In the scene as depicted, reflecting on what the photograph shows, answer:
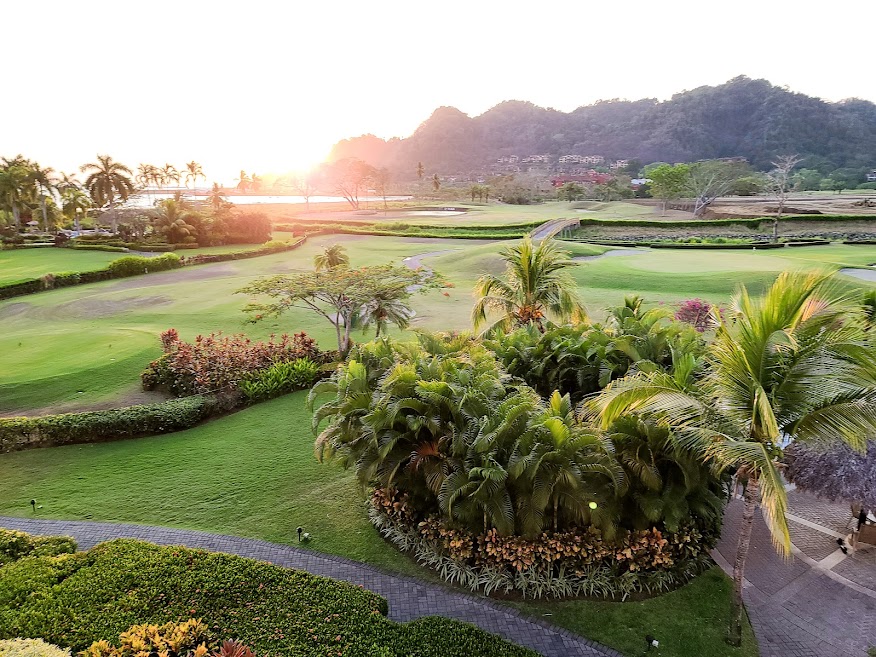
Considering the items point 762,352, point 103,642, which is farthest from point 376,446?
point 762,352

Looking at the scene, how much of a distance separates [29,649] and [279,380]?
11.0 meters

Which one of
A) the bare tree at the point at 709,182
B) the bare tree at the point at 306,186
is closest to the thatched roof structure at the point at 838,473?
the bare tree at the point at 709,182

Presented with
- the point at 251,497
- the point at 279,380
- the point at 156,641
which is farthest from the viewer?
the point at 279,380

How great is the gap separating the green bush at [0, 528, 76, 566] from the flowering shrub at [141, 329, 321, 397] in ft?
24.6

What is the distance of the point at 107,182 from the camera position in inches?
2507

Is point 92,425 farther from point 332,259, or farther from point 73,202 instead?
point 73,202

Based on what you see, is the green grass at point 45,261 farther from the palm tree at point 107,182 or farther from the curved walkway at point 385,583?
the curved walkway at point 385,583

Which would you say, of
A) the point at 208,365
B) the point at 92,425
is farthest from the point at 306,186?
the point at 92,425

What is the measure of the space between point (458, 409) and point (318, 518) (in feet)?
13.3

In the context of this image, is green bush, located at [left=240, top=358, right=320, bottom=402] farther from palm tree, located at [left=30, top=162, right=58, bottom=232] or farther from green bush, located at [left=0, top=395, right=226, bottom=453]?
palm tree, located at [left=30, top=162, right=58, bottom=232]

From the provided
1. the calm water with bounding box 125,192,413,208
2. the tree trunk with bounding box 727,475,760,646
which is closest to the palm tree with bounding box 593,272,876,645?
the tree trunk with bounding box 727,475,760,646

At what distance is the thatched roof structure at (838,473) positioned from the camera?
795 cm

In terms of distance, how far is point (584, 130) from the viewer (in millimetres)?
180250

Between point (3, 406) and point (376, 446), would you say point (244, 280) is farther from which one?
point (376, 446)
